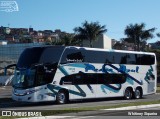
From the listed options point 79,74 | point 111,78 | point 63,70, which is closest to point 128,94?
point 111,78

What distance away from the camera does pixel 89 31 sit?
74875 mm

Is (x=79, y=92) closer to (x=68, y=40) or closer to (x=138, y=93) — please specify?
(x=138, y=93)

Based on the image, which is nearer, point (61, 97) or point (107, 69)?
point (61, 97)

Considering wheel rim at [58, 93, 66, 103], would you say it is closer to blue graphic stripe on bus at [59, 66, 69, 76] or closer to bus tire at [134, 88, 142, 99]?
blue graphic stripe on bus at [59, 66, 69, 76]

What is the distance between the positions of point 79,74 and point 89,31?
154 ft

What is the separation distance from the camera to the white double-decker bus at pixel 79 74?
2603 cm

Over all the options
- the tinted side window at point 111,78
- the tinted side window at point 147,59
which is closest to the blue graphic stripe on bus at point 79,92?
the tinted side window at point 111,78

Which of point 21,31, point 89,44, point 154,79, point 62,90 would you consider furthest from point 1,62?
point 21,31

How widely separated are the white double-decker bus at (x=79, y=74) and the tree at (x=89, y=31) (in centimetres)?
4049

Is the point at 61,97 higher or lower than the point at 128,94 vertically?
higher

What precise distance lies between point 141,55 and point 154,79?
3.04 metres

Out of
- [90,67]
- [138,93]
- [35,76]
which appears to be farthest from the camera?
[138,93]

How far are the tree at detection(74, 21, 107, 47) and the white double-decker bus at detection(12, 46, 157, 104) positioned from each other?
40492mm

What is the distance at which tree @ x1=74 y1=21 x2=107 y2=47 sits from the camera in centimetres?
7475
